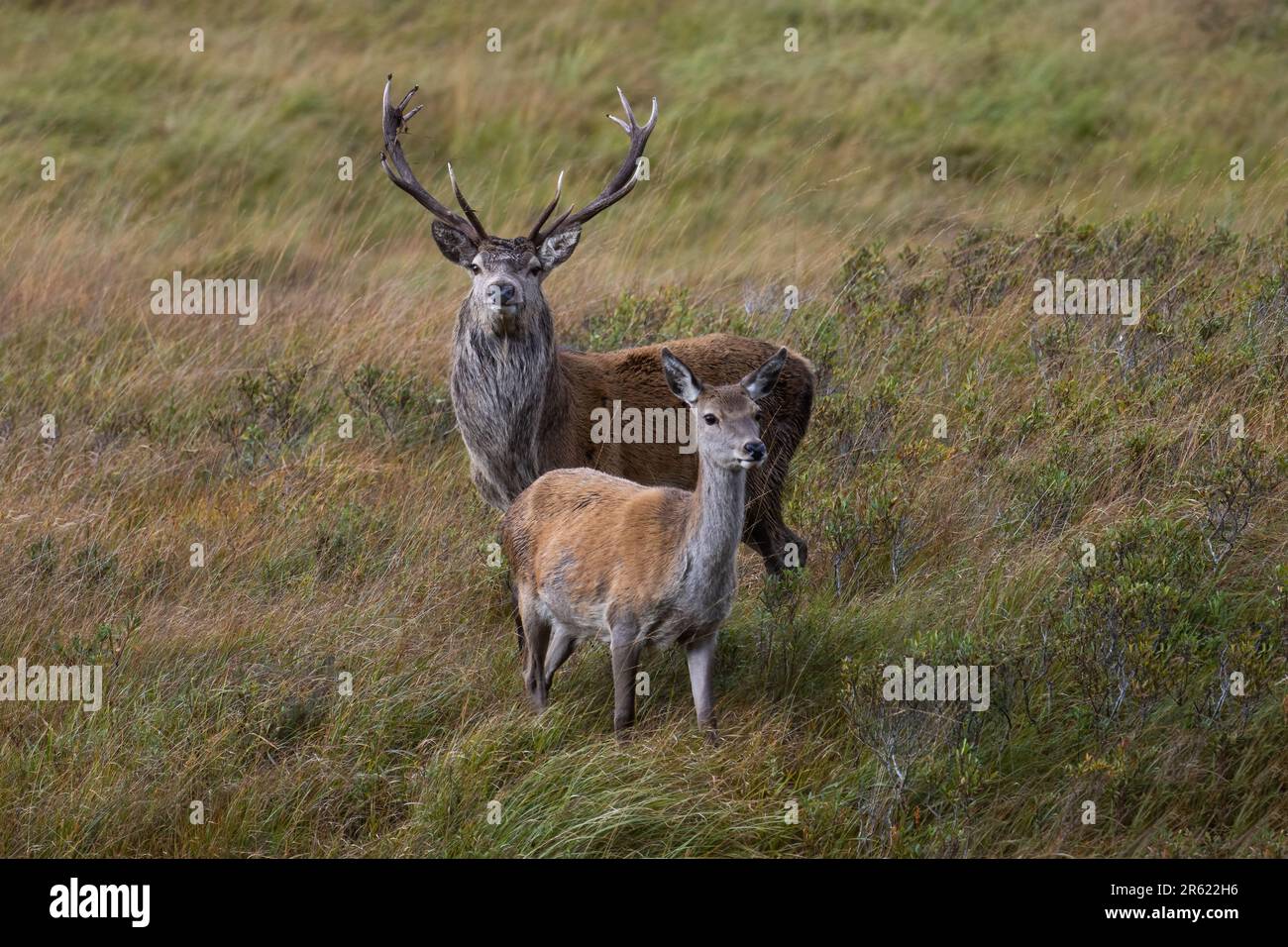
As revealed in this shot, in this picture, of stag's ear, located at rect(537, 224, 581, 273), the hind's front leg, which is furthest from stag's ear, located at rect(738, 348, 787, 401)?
stag's ear, located at rect(537, 224, 581, 273)

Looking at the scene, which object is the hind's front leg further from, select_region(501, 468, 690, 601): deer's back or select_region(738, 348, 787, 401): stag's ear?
select_region(738, 348, 787, 401): stag's ear

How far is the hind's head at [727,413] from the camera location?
5320 mm

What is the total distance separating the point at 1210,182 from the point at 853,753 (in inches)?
340

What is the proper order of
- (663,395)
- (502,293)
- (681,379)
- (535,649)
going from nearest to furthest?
(681,379), (535,649), (502,293), (663,395)

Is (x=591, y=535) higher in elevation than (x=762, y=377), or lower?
lower

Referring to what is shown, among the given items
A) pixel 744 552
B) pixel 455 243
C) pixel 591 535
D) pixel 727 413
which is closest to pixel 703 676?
pixel 591 535

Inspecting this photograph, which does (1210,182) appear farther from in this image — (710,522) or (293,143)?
(710,522)

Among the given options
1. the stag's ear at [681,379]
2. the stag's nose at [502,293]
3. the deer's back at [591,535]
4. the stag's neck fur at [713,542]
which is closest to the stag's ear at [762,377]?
the stag's ear at [681,379]

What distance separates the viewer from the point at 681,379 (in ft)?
18.4

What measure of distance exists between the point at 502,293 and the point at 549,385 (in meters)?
0.50

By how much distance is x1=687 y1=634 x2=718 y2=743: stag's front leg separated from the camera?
536cm

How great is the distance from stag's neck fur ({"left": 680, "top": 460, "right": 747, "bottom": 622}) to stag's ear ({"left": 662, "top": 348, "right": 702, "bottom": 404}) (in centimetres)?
29

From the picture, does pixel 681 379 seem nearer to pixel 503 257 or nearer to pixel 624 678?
pixel 624 678
